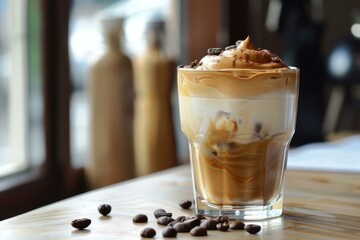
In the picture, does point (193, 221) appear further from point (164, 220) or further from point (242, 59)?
point (242, 59)

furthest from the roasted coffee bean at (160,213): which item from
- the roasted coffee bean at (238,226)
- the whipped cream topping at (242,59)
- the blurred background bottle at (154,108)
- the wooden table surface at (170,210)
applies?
the blurred background bottle at (154,108)

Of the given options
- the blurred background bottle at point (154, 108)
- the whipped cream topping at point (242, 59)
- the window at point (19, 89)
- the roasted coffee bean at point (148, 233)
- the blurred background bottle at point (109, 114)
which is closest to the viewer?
the roasted coffee bean at point (148, 233)

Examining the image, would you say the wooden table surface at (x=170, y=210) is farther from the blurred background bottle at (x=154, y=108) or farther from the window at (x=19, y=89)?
the blurred background bottle at (x=154, y=108)

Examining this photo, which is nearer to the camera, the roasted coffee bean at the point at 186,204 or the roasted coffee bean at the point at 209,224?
the roasted coffee bean at the point at 209,224

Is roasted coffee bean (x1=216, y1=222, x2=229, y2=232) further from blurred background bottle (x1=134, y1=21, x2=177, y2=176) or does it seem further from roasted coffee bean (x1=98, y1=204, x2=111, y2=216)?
blurred background bottle (x1=134, y1=21, x2=177, y2=176)

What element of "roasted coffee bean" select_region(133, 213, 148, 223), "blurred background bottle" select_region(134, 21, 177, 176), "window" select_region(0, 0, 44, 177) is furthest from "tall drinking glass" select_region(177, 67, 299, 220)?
"blurred background bottle" select_region(134, 21, 177, 176)

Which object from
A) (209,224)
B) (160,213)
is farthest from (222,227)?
(160,213)

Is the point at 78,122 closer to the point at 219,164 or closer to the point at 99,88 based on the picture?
the point at 99,88

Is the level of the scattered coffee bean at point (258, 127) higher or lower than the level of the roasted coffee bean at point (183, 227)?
higher
